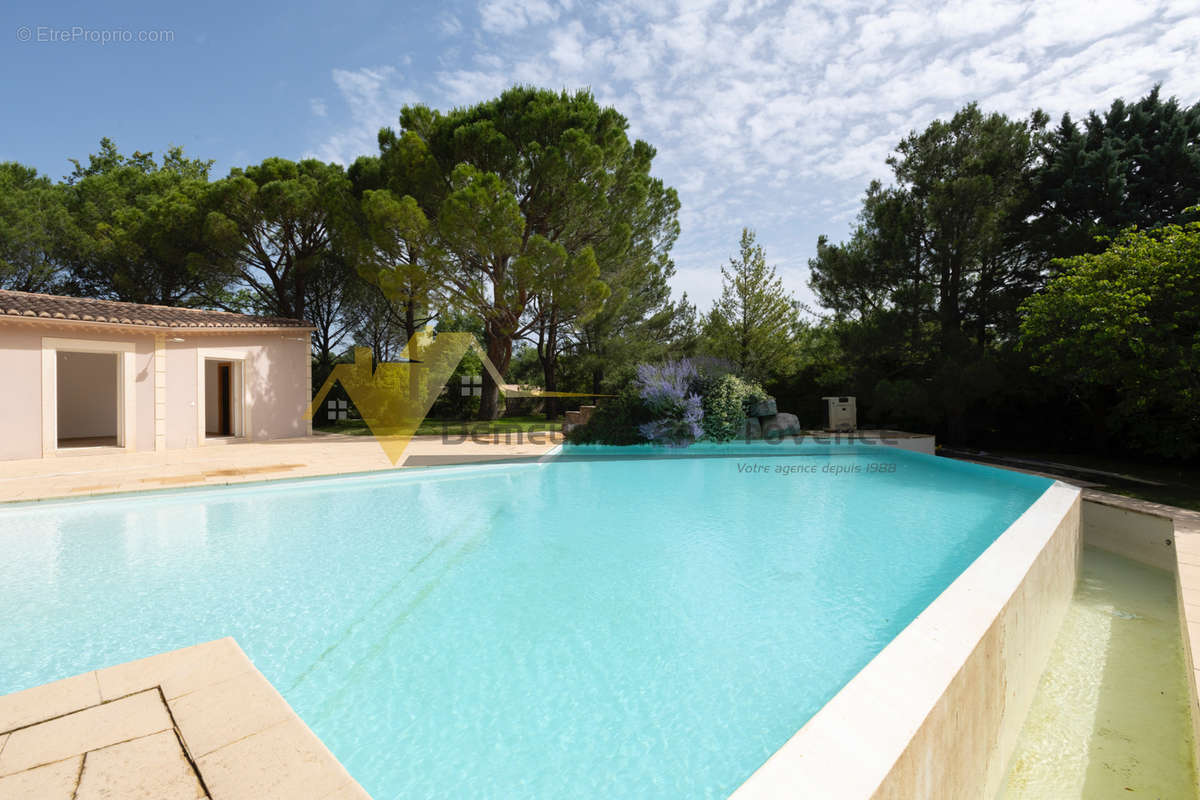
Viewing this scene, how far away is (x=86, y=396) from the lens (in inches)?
512

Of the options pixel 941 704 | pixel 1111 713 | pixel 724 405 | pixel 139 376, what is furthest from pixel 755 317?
pixel 139 376

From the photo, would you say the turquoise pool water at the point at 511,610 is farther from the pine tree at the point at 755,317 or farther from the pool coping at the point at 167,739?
the pine tree at the point at 755,317

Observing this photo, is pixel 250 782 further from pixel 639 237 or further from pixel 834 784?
pixel 639 237

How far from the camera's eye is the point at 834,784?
3.96 feet

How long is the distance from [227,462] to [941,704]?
10.1 metres

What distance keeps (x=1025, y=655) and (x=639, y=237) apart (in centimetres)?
1543

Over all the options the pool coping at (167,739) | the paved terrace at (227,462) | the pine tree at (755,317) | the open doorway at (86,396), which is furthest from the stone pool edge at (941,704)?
the open doorway at (86,396)

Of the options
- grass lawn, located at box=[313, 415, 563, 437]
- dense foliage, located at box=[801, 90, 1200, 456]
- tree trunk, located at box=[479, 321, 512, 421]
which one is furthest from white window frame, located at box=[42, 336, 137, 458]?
dense foliage, located at box=[801, 90, 1200, 456]

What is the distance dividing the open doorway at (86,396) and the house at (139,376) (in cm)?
2

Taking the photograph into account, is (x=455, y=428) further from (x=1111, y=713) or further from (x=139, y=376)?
(x=1111, y=713)

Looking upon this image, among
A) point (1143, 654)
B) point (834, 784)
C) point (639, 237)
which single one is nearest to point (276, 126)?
point (639, 237)

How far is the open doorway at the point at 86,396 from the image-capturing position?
12.6 metres

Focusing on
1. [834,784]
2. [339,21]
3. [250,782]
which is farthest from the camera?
[339,21]

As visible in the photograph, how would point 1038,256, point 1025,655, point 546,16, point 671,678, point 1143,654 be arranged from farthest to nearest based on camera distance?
point 1038,256, point 546,16, point 1143,654, point 1025,655, point 671,678
